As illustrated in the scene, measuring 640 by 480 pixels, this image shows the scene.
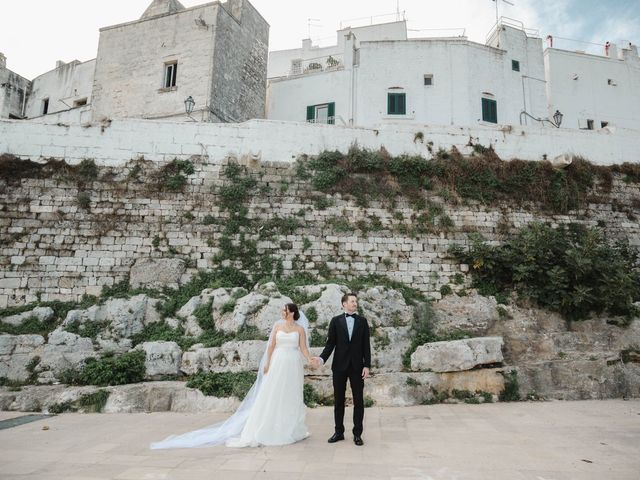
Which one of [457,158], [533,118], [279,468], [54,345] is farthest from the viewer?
[533,118]

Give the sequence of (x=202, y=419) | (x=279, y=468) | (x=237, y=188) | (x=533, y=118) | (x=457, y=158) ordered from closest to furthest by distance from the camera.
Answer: (x=279, y=468) < (x=202, y=419) < (x=237, y=188) < (x=457, y=158) < (x=533, y=118)

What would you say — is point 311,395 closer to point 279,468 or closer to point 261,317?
point 261,317

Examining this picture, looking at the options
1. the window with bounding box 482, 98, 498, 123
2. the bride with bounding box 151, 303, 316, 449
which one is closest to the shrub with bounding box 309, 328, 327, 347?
the bride with bounding box 151, 303, 316, 449

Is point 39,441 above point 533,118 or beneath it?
beneath

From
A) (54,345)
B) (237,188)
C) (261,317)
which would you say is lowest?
(54,345)

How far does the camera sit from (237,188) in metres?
12.2

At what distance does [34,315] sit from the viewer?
1020cm

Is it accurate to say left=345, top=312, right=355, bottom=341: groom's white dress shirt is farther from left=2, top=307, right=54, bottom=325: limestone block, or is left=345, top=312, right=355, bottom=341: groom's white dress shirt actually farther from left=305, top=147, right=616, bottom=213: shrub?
left=2, top=307, right=54, bottom=325: limestone block

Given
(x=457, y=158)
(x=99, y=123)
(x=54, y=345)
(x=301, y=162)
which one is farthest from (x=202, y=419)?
(x=457, y=158)

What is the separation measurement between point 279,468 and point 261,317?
5198 mm

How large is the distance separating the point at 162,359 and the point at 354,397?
4.85 meters

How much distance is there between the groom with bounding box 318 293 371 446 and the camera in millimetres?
5262

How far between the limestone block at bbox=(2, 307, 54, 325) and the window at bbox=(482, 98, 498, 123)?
705 inches

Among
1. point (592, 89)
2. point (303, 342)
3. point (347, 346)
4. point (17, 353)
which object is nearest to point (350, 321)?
point (347, 346)
